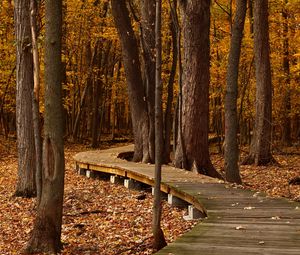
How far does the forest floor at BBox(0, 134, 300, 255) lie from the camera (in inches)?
305

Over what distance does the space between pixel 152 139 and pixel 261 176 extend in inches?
141

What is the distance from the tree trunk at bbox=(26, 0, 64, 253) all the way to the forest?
2cm

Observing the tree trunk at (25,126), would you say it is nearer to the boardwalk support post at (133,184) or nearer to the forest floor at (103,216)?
the forest floor at (103,216)

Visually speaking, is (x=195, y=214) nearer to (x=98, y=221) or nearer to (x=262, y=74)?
(x=98, y=221)

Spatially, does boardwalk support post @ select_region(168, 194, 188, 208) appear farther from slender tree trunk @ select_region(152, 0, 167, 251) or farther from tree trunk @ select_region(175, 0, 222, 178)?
slender tree trunk @ select_region(152, 0, 167, 251)

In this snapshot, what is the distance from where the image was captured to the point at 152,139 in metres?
15.4

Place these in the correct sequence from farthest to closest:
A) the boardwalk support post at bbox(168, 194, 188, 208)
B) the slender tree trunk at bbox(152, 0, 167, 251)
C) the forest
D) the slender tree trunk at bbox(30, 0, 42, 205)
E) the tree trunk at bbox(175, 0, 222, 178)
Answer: the tree trunk at bbox(175, 0, 222, 178) < the boardwalk support post at bbox(168, 194, 188, 208) < the slender tree trunk at bbox(30, 0, 42, 205) < the forest < the slender tree trunk at bbox(152, 0, 167, 251)

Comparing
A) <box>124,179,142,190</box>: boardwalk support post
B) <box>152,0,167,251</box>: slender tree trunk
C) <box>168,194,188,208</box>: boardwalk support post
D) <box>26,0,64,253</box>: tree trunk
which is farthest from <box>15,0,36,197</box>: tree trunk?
<box>152,0,167,251</box>: slender tree trunk

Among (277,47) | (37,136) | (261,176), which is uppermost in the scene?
(277,47)

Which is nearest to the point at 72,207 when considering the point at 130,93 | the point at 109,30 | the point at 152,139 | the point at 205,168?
the point at 205,168

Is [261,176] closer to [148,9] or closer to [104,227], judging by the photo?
[148,9]

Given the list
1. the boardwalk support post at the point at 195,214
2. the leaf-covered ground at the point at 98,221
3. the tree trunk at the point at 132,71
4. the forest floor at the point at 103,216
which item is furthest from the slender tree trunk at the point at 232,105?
the tree trunk at the point at 132,71

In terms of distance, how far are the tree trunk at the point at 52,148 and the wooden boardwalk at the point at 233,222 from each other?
229cm

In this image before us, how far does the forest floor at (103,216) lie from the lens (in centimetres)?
774
